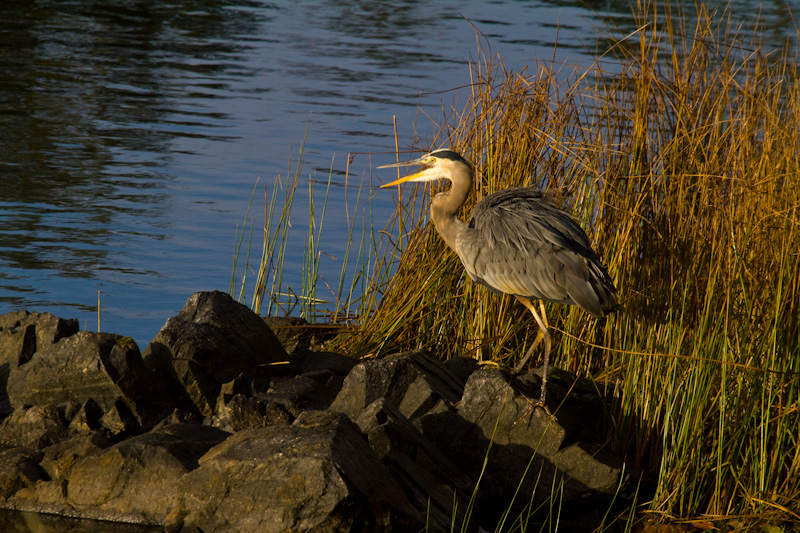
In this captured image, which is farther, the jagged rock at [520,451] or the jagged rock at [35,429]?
the jagged rock at [35,429]

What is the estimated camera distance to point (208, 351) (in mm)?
4680

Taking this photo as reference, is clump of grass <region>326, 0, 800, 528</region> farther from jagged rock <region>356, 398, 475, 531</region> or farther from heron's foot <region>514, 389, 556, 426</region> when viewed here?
jagged rock <region>356, 398, 475, 531</region>

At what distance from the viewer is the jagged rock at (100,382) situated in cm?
446

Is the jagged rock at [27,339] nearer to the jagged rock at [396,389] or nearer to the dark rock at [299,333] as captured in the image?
the dark rock at [299,333]

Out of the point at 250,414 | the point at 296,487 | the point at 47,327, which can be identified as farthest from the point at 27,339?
the point at 296,487

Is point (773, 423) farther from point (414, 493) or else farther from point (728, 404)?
point (414, 493)

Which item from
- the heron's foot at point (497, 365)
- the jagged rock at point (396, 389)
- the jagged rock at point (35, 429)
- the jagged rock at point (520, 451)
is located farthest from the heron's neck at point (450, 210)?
the jagged rock at point (35, 429)

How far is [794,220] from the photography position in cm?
384

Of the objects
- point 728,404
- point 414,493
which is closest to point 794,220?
point 728,404

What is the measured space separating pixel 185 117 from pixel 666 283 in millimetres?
9474

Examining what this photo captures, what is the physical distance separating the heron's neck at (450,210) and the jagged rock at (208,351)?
1.03 meters

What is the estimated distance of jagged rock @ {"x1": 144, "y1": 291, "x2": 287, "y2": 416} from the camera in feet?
15.3

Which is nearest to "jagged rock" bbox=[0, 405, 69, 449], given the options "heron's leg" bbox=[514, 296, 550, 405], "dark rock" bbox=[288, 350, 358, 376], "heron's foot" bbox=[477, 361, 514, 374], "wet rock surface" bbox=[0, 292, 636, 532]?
"wet rock surface" bbox=[0, 292, 636, 532]

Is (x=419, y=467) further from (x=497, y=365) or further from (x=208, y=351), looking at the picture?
(x=208, y=351)
